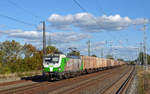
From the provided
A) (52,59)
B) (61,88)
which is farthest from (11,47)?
(61,88)

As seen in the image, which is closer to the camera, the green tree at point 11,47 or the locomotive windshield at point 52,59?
the locomotive windshield at point 52,59

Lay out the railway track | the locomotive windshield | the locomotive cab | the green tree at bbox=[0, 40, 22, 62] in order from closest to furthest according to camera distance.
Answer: the railway track, the locomotive cab, the locomotive windshield, the green tree at bbox=[0, 40, 22, 62]

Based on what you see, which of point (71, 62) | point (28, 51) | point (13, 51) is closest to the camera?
point (71, 62)

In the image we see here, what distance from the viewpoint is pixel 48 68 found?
23688 mm

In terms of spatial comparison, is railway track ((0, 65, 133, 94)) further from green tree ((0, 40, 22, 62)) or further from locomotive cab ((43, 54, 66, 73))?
green tree ((0, 40, 22, 62))

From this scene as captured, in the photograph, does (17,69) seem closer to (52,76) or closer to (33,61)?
(33,61)

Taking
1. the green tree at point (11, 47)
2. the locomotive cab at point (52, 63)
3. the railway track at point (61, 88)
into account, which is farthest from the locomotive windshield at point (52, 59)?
the green tree at point (11, 47)

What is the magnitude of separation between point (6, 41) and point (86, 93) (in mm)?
46735

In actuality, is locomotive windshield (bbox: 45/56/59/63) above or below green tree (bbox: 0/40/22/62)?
below

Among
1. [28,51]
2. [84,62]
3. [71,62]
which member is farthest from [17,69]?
[28,51]

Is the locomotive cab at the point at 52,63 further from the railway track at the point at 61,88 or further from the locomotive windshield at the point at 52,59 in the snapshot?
the railway track at the point at 61,88

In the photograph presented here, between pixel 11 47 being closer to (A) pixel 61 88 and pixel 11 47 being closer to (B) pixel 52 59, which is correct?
(B) pixel 52 59

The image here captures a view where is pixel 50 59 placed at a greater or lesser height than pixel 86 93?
greater

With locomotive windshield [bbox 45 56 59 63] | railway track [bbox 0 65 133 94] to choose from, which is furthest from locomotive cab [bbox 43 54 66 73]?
railway track [bbox 0 65 133 94]
